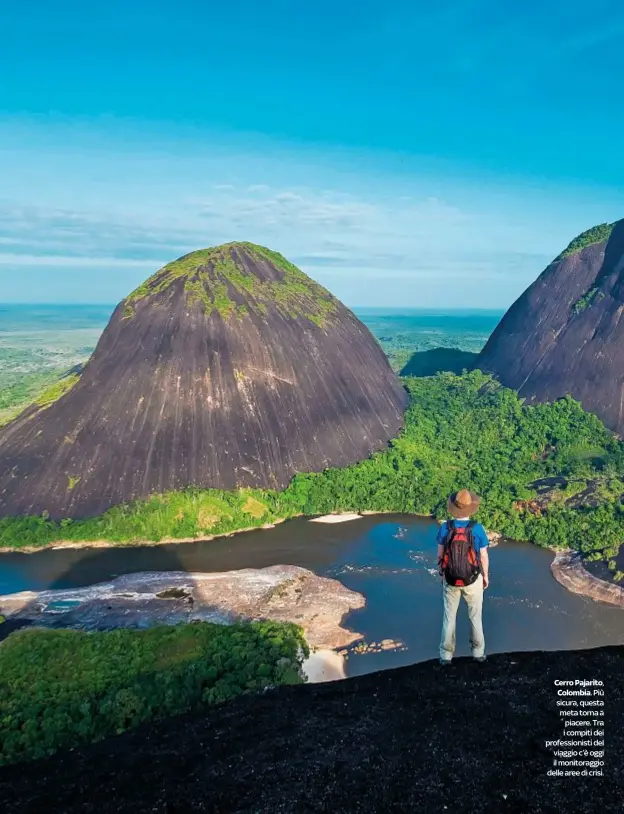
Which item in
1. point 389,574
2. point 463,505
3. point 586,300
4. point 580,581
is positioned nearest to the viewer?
point 463,505

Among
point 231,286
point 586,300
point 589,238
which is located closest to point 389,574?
point 231,286

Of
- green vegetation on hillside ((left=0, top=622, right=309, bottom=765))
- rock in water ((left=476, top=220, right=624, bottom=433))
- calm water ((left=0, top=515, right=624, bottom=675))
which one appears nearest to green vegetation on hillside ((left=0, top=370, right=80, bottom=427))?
calm water ((left=0, top=515, right=624, bottom=675))

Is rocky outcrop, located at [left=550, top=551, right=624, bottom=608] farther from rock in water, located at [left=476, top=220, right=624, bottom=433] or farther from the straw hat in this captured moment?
the straw hat

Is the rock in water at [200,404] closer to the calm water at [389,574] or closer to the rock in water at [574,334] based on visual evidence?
the calm water at [389,574]

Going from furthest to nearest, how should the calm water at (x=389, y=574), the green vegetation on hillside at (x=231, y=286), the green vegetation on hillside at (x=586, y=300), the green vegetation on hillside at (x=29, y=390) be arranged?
the green vegetation on hillside at (x=586, y=300)
the green vegetation on hillside at (x=231, y=286)
the green vegetation on hillside at (x=29, y=390)
the calm water at (x=389, y=574)

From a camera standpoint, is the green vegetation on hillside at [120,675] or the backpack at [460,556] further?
the green vegetation on hillside at [120,675]

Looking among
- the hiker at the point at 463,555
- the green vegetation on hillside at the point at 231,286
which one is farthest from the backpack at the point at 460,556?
the green vegetation on hillside at the point at 231,286

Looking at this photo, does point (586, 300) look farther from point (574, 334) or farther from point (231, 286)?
point (231, 286)
